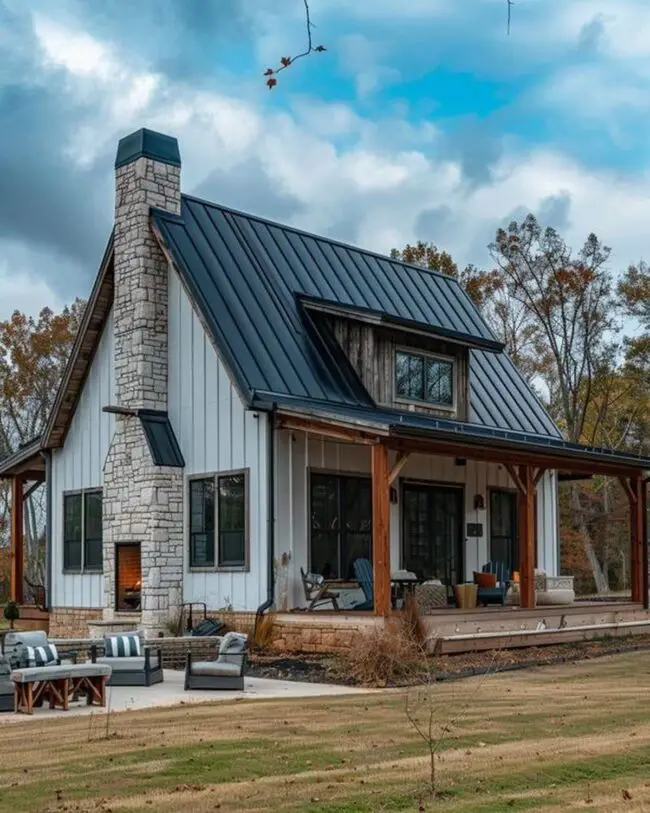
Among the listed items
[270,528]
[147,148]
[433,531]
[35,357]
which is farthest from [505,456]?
[35,357]

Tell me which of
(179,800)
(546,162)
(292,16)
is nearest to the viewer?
(292,16)

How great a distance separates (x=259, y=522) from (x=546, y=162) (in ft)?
25.6

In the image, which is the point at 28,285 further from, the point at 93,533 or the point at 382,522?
the point at 382,522

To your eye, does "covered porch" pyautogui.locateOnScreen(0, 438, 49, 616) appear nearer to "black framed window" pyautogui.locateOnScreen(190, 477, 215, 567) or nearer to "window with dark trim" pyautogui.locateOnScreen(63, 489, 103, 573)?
"window with dark trim" pyautogui.locateOnScreen(63, 489, 103, 573)

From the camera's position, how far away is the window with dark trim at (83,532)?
67.5 ft

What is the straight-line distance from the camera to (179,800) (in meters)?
7.30

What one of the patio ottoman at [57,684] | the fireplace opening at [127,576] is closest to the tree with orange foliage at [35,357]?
the fireplace opening at [127,576]

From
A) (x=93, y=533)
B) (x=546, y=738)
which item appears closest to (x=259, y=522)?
(x=93, y=533)

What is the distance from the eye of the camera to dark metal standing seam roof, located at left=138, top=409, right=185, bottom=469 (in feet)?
60.7

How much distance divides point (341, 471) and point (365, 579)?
6.19 ft

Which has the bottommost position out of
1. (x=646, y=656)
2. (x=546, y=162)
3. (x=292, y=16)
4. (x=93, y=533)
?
(x=646, y=656)

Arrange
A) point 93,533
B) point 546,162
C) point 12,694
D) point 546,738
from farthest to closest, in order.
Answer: point 93,533 → point 546,162 → point 12,694 → point 546,738

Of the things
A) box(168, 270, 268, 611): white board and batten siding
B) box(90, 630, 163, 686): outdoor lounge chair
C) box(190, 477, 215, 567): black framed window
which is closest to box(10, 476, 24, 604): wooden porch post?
box(168, 270, 268, 611): white board and batten siding

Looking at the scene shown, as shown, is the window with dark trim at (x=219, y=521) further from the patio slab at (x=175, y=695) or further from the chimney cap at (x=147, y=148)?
the chimney cap at (x=147, y=148)
